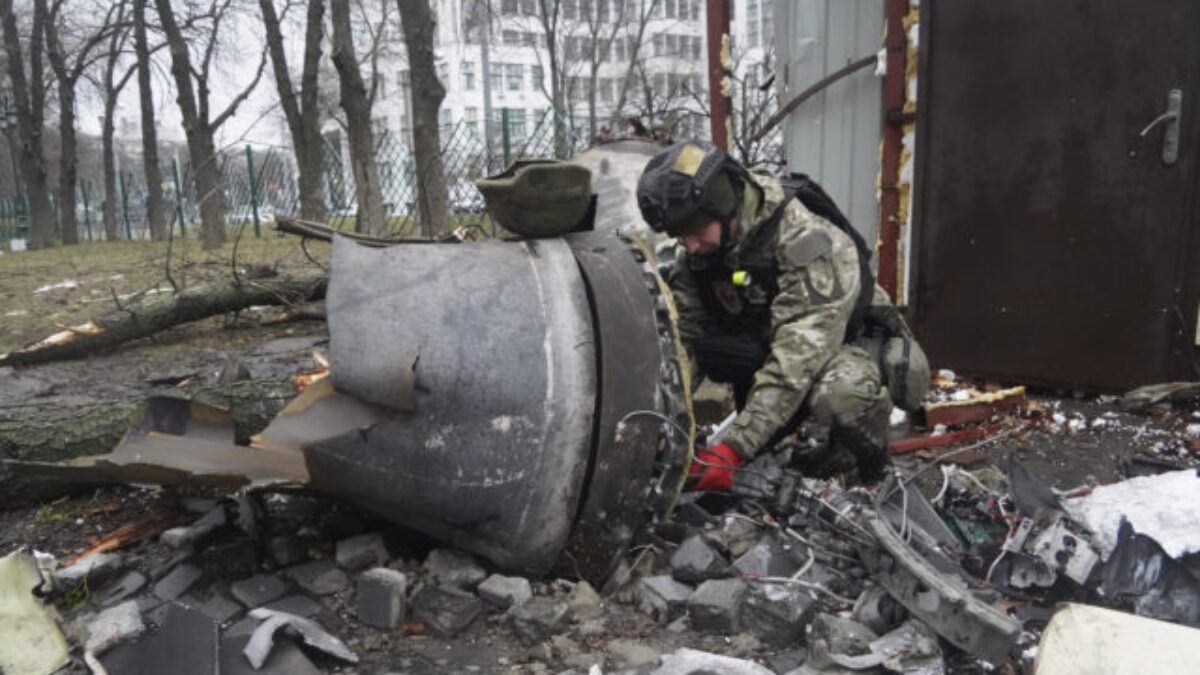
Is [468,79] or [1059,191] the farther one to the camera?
[468,79]

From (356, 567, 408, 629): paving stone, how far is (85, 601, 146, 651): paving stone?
1.76 ft

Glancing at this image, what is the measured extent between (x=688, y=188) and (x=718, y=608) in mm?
1318

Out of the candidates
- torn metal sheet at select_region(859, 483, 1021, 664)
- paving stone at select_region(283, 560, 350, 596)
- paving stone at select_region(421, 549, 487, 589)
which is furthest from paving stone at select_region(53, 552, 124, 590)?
torn metal sheet at select_region(859, 483, 1021, 664)

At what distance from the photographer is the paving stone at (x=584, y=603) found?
2.20 meters

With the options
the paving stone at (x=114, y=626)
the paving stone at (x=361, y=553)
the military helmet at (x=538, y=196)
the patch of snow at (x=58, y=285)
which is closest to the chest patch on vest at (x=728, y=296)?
the military helmet at (x=538, y=196)

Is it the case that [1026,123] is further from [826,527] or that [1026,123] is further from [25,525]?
[25,525]

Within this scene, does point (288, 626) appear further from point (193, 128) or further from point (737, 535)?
point (193, 128)

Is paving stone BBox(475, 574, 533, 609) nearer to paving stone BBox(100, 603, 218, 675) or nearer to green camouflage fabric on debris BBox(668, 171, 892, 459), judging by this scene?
paving stone BBox(100, 603, 218, 675)

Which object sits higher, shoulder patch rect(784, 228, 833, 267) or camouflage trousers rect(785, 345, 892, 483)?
shoulder patch rect(784, 228, 833, 267)

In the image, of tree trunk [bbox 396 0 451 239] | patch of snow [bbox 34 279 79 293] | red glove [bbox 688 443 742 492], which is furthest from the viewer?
patch of snow [bbox 34 279 79 293]

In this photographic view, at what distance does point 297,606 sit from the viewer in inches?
88.3

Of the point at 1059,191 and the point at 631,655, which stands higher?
the point at 1059,191

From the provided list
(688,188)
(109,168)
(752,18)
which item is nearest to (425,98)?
(688,188)

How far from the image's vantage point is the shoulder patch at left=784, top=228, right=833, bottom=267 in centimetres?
289
